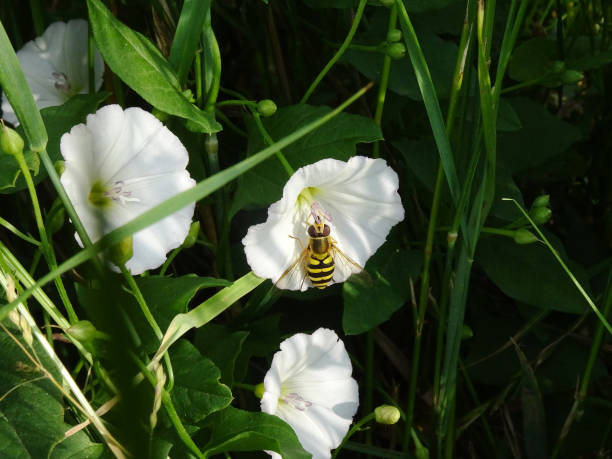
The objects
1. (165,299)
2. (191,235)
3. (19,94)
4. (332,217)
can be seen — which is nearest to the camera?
(19,94)

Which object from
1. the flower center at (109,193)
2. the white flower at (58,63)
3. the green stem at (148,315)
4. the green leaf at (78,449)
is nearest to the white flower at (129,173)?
the flower center at (109,193)

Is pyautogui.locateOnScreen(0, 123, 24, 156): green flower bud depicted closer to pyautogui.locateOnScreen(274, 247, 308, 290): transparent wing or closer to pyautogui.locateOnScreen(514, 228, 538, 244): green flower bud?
pyautogui.locateOnScreen(274, 247, 308, 290): transparent wing

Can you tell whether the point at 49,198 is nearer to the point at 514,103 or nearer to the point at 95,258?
the point at 514,103

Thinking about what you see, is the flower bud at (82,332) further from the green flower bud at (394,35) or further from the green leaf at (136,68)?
the green flower bud at (394,35)

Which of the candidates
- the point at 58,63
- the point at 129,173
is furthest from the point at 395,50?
the point at 58,63

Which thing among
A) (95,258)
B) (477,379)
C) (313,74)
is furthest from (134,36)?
(477,379)

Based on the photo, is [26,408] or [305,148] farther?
[305,148]

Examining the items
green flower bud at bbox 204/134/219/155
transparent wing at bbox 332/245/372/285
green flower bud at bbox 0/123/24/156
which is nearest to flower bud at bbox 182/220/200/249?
green flower bud at bbox 204/134/219/155

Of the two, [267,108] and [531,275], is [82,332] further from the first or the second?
[531,275]
